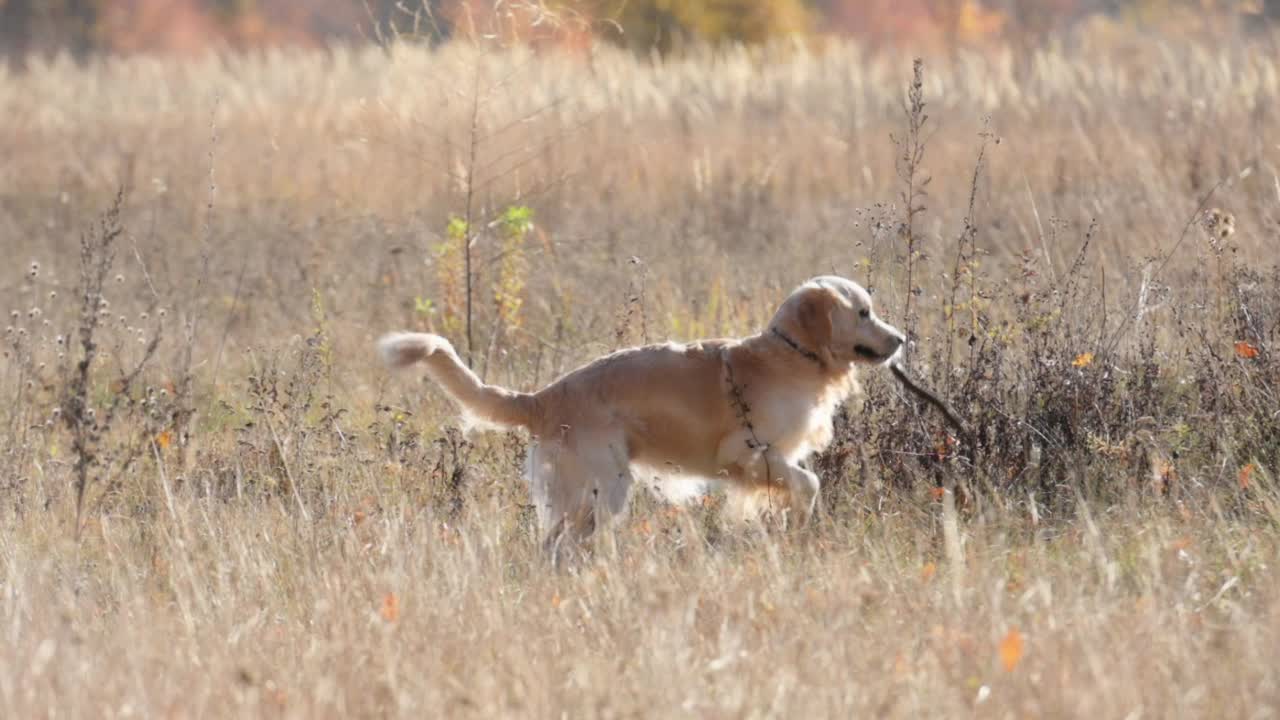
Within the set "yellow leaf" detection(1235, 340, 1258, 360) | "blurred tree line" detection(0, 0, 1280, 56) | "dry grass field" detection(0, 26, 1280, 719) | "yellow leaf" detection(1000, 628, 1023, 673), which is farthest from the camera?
"blurred tree line" detection(0, 0, 1280, 56)

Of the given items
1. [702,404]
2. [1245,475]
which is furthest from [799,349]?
[1245,475]

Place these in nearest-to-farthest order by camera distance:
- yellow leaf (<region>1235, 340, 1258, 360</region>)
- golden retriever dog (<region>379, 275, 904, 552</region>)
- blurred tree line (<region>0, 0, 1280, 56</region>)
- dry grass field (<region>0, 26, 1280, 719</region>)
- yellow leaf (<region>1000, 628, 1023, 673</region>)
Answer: yellow leaf (<region>1000, 628, 1023, 673</region>) < dry grass field (<region>0, 26, 1280, 719</region>) < golden retriever dog (<region>379, 275, 904, 552</region>) < yellow leaf (<region>1235, 340, 1258, 360</region>) < blurred tree line (<region>0, 0, 1280, 56</region>)

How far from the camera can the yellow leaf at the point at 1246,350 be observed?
18.1 feet

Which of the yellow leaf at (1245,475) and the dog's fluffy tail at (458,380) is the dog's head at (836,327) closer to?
the dog's fluffy tail at (458,380)

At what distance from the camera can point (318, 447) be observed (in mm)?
6102

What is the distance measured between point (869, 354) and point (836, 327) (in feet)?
0.45

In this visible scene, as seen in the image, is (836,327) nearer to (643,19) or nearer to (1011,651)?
(1011,651)

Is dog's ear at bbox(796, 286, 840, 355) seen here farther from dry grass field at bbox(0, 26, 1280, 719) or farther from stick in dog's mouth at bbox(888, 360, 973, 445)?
dry grass field at bbox(0, 26, 1280, 719)

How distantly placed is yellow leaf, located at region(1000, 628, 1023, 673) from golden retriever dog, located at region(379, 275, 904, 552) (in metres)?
1.60

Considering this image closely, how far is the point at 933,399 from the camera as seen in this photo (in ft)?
17.3

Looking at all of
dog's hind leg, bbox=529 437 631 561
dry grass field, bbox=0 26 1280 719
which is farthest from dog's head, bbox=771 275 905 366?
dog's hind leg, bbox=529 437 631 561

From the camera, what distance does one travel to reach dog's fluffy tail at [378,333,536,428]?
4.99 metres

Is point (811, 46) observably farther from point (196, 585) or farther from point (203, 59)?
point (196, 585)

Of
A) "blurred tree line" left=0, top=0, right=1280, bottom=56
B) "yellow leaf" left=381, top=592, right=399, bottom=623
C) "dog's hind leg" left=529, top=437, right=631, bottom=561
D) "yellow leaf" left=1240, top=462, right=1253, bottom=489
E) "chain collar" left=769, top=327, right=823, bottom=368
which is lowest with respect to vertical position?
"blurred tree line" left=0, top=0, right=1280, bottom=56
